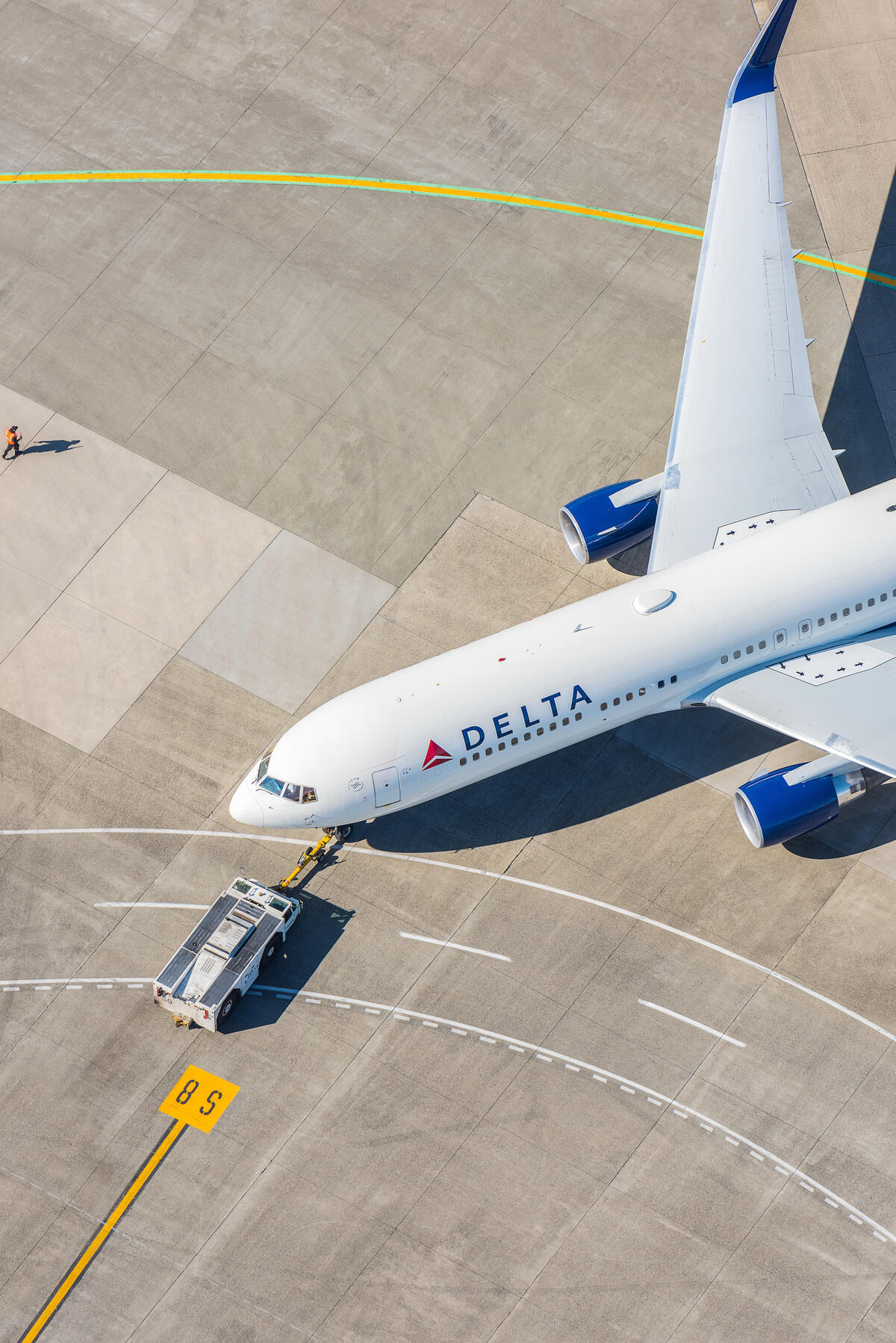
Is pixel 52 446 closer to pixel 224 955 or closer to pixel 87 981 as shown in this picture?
pixel 87 981

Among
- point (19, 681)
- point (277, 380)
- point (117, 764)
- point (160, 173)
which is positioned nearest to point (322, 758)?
point (117, 764)

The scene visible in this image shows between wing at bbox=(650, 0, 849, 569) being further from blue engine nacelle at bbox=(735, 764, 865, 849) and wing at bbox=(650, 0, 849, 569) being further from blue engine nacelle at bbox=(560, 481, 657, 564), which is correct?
blue engine nacelle at bbox=(735, 764, 865, 849)

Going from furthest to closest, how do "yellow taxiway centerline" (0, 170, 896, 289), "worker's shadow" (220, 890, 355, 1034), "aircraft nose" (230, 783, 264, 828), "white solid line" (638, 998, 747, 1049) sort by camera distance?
1. "yellow taxiway centerline" (0, 170, 896, 289)
2. "worker's shadow" (220, 890, 355, 1034)
3. "white solid line" (638, 998, 747, 1049)
4. "aircraft nose" (230, 783, 264, 828)

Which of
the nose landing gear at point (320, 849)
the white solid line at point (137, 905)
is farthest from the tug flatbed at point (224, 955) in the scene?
the white solid line at point (137, 905)

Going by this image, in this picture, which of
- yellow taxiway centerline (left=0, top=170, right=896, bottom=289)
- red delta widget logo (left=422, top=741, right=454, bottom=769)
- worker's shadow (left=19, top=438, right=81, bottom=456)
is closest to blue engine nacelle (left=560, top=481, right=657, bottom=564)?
red delta widget logo (left=422, top=741, right=454, bottom=769)

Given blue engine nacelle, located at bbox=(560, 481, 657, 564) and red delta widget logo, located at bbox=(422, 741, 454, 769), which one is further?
blue engine nacelle, located at bbox=(560, 481, 657, 564)

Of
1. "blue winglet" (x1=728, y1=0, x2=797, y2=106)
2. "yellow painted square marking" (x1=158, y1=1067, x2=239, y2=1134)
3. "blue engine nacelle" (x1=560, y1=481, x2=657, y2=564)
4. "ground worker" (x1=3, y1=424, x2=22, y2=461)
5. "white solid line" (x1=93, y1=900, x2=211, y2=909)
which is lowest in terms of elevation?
"yellow painted square marking" (x1=158, y1=1067, x2=239, y2=1134)
